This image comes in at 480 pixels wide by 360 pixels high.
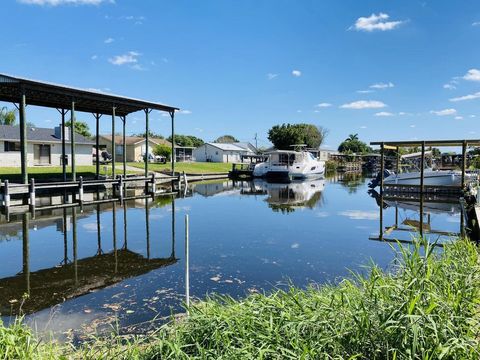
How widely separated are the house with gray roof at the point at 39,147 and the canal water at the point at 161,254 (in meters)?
18.3

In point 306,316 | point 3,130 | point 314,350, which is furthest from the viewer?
point 3,130

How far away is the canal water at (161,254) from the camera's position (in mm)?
6070

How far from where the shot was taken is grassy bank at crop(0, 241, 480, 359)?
3.07m

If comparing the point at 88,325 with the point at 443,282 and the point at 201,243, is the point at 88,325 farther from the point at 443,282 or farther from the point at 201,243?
the point at 201,243

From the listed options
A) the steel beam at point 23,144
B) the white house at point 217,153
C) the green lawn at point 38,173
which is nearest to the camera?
the steel beam at point 23,144

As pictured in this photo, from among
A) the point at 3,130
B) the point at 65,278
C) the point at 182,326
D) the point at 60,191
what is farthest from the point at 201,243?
the point at 3,130

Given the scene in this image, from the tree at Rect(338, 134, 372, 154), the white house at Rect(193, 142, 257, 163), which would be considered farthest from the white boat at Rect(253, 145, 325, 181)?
the tree at Rect(338, 134, 372, 154)

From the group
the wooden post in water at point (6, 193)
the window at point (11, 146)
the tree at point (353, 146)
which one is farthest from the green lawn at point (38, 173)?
the tree at point (353, 146)

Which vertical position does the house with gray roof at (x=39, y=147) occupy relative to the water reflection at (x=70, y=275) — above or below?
above

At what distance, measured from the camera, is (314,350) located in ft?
10.1

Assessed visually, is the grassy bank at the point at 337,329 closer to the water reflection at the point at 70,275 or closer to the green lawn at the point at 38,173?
the water reflection at the point at 70,275

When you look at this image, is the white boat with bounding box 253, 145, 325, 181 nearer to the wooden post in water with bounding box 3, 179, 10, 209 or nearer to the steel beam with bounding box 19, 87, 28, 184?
the steel beam with bounding box 19, 87, 28, 184

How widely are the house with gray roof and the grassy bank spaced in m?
31.2

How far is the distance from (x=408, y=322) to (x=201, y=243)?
25.7 feet
